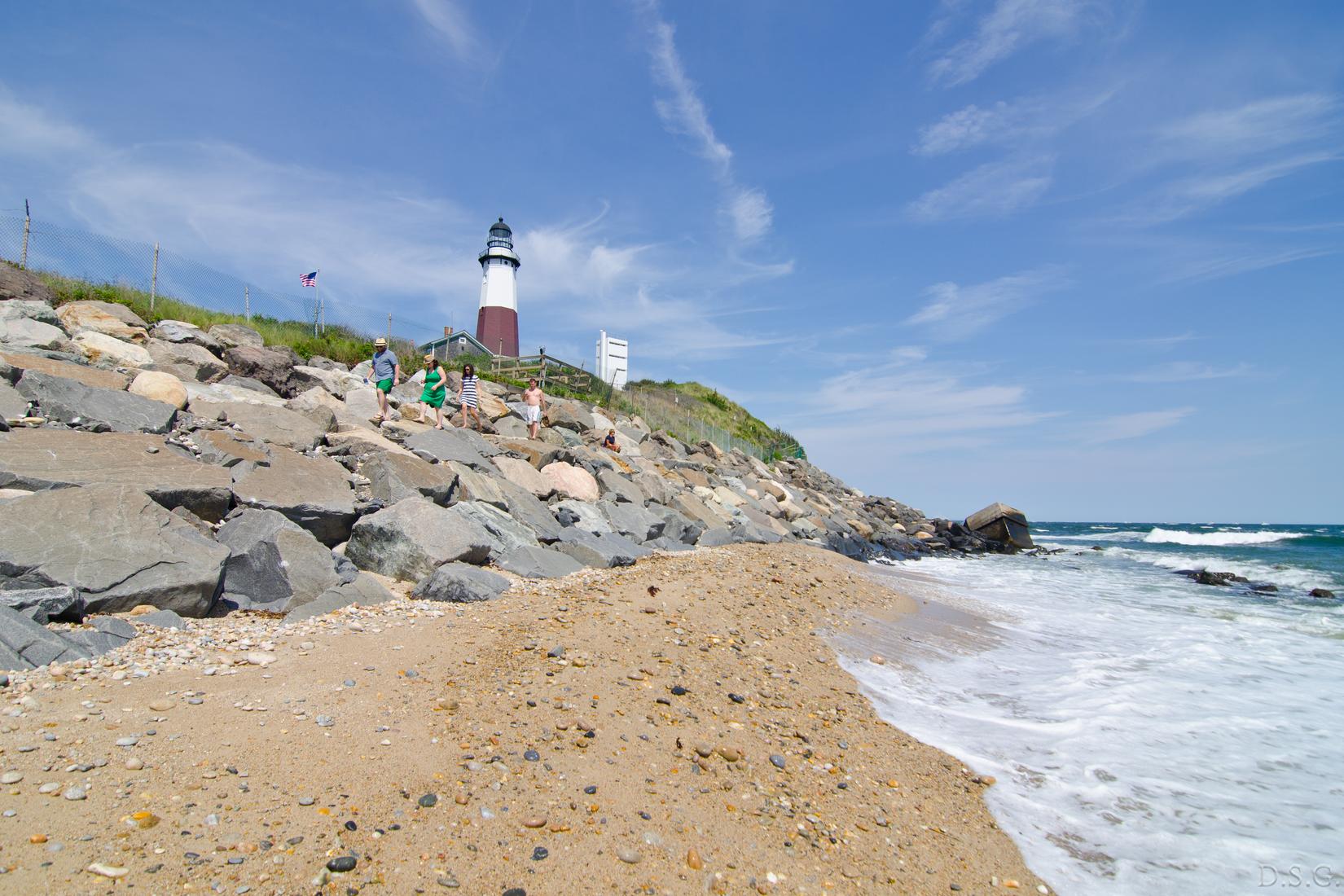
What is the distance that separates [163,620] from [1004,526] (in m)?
28.4

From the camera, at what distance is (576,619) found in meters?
5.63

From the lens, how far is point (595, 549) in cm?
852

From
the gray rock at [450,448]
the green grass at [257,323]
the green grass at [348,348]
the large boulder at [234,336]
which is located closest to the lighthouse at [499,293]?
the green grass at [348,348]

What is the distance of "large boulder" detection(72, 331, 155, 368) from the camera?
377 inches

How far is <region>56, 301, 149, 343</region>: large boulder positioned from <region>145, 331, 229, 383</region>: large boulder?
1.31ft

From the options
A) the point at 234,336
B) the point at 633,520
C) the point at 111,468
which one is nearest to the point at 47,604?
the point at 111,468

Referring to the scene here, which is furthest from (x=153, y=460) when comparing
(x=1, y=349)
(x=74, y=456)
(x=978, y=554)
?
(x=978, y=554)

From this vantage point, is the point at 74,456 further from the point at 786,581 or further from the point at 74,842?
the point at 786,581

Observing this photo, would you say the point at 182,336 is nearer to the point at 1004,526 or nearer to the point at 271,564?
the point at 271,564

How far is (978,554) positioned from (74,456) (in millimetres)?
23997

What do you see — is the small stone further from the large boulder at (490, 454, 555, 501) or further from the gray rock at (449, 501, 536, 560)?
the large boulder at (490, 454, 555, 501)

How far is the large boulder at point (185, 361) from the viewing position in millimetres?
9953

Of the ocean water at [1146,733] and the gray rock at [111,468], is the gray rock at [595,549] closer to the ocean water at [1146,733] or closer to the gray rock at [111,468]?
the ocean water at [1146,733]

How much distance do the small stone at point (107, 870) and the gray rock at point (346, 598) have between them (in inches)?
112
